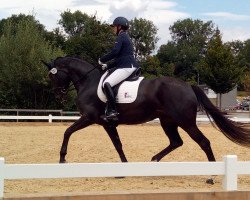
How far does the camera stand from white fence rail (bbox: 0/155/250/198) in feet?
16.8

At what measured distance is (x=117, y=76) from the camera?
26.7 feet

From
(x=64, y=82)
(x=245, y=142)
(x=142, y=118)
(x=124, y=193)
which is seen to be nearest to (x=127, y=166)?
(x=124, y=193)

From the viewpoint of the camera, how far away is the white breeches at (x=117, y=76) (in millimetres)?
8125

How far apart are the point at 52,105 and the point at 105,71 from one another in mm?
24791

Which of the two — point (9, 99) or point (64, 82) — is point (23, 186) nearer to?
point (64, 82)

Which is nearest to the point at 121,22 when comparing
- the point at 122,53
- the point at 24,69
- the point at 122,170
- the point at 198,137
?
the point at 122,53

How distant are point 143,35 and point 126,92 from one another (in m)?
77.5

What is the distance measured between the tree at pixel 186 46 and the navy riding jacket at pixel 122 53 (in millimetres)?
79722

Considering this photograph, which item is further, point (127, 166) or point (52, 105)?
point (52, 105)

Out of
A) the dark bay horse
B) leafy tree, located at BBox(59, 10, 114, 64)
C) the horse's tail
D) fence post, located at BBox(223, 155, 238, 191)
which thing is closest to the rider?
the dark bay horse

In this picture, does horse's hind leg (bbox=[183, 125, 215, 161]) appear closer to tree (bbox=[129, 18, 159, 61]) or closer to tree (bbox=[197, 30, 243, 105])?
tree (bbox=[197, 30, 243, 105])

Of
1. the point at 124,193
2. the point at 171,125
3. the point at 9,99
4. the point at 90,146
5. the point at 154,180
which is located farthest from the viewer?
the point at 9,99

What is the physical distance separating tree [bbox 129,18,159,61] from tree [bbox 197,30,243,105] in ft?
141

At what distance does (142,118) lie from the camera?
8.15 meters
